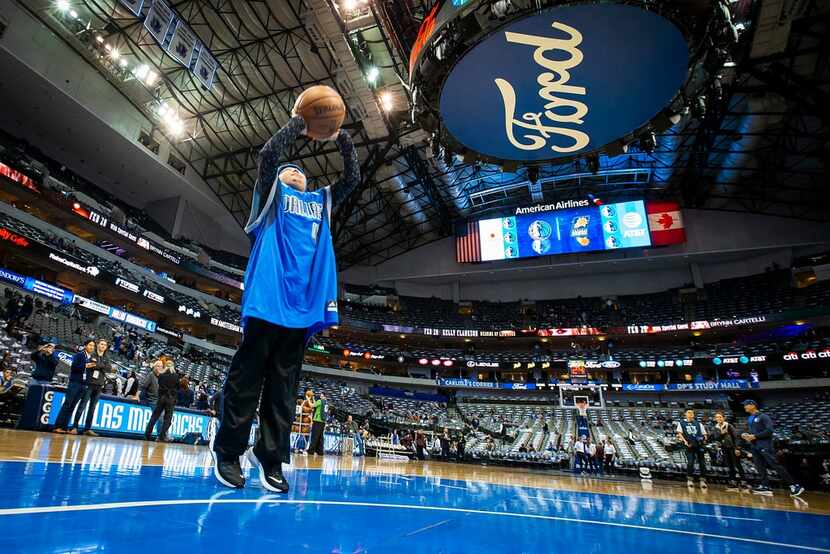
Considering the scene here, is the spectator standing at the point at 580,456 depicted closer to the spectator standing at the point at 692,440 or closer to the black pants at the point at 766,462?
the spectator standing at the point at 692,440

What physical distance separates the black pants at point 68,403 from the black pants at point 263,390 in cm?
552

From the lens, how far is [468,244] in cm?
3038

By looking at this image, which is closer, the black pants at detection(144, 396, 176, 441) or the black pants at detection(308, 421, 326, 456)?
the black pants at detection(144, 396, 176, 441)

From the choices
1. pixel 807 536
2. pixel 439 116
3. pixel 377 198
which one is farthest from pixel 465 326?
pixel 807 536

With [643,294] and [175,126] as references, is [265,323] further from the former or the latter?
[643,294]

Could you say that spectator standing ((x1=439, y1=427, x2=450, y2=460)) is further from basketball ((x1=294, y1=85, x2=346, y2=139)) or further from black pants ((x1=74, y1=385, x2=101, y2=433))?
basketball ((x1=294, y1=85, x2=346, y2=139))

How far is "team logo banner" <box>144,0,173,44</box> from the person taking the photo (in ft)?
38.5

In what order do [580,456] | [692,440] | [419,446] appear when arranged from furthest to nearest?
[419,446] < [580,456] < [692,440]

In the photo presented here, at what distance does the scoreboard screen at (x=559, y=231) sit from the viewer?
2730 centimetres

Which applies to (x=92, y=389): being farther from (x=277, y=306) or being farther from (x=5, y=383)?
(x=277, y=306)

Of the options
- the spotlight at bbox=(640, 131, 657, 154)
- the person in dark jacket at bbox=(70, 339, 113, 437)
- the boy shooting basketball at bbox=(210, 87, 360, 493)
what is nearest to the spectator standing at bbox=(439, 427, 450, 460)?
the spotlight at bbox=(640, 131, 657, 154)

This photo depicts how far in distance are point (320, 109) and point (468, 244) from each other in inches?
1129

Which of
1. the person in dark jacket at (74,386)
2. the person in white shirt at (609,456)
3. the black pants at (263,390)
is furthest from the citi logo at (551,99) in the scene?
the person in white shirt at (609,456)

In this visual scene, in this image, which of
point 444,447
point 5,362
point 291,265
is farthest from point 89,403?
point 444,447
